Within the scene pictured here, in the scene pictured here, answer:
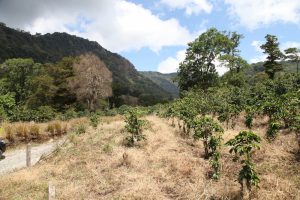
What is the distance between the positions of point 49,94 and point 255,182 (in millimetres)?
36557

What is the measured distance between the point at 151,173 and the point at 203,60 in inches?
1432

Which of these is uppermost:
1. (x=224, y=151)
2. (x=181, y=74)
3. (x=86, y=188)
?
(x=181, y=74)

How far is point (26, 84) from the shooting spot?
203ft

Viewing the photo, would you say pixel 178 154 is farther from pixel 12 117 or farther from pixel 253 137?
pixel 12 117

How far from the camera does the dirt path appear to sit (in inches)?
611

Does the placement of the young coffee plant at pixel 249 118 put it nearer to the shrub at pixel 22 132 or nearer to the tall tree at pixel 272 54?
the shrub at pixel 22 132

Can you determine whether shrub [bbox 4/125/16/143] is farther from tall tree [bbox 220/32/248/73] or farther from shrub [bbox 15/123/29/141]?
tall tree [bbox 220/32/248/73]

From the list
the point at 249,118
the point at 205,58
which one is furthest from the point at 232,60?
the point at 249,118

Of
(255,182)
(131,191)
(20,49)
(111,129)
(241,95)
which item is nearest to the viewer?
(255,182)

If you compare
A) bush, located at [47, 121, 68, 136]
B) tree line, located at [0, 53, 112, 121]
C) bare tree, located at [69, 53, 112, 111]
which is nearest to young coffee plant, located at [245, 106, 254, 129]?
bush, located at [47, 121, 68, 136]

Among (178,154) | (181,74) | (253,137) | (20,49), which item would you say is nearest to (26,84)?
(181,74)

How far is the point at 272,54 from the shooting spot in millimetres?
52156

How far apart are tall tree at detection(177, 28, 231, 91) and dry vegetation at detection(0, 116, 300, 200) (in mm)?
30680

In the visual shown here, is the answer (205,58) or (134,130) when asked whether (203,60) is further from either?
(134,130)
